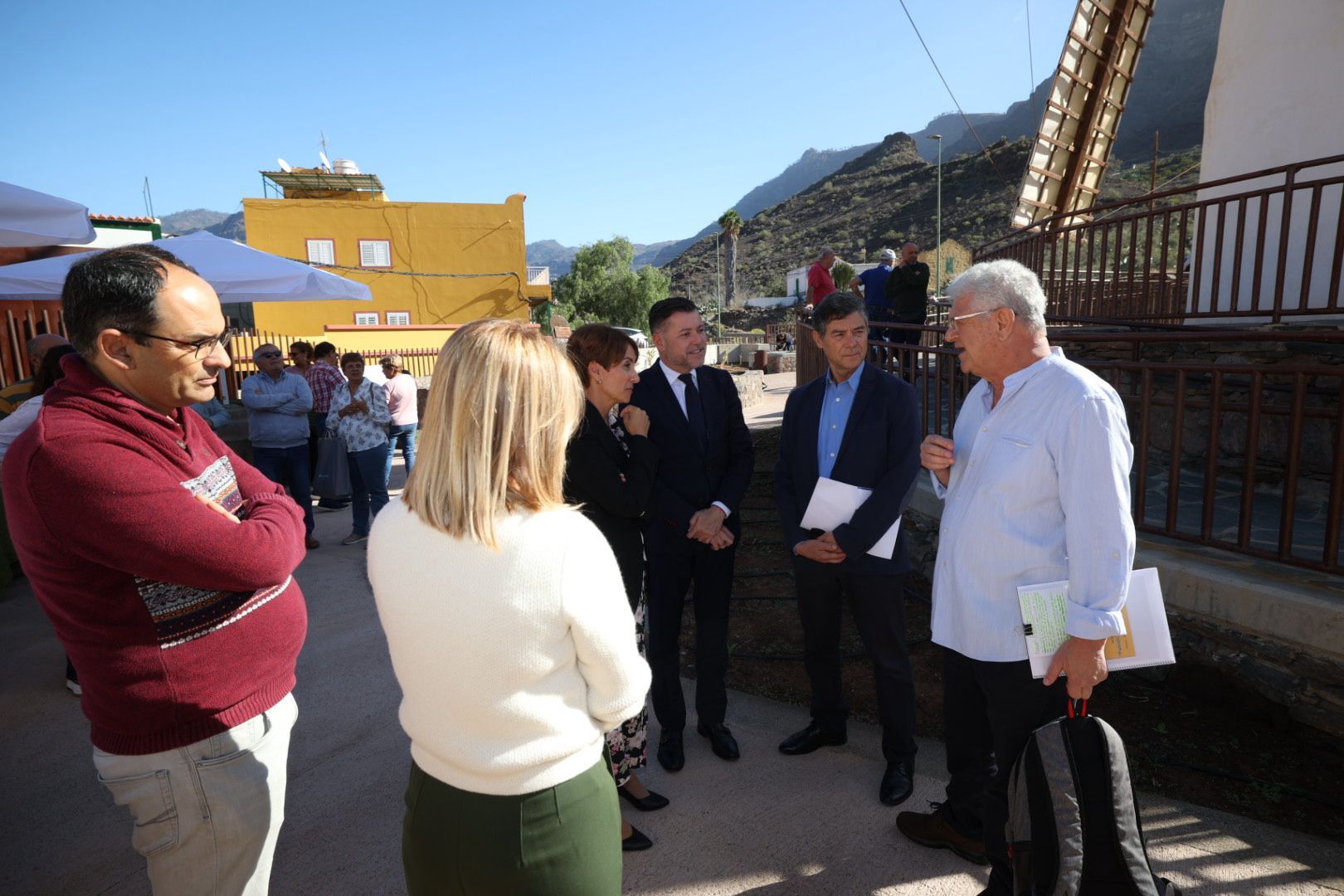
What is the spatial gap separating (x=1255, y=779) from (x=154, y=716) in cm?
400

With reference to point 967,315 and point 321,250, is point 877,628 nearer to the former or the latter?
point 967,315

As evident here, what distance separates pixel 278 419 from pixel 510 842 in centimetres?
621

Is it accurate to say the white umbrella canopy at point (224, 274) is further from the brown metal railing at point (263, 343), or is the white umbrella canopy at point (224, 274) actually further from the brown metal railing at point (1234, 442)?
the brown metal railing at point (1234, 442)

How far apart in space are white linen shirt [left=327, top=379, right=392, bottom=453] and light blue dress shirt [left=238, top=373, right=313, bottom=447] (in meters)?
0.35

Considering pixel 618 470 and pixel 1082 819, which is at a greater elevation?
pixel 618 470

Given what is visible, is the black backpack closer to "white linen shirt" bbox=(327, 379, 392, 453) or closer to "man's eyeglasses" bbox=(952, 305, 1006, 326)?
"man's eyeglasses" bbox=(952, 305, 1006, 326)

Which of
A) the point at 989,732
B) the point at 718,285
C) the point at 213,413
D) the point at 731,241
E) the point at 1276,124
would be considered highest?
the point at 731,241

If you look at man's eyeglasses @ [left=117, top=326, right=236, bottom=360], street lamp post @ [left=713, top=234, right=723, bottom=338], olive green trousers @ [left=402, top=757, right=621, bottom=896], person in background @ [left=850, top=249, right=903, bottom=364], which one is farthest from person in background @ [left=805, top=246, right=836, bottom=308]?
street lamp post @ [left=713, top=234, right=723, bottom=338]

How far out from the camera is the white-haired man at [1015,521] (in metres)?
2.06

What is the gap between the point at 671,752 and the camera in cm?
337

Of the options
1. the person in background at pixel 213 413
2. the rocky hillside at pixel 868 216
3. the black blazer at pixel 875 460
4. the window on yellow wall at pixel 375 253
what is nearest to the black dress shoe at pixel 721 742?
the black blazer at pixel 875 460

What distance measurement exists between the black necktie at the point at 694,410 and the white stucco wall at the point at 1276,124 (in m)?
4.73

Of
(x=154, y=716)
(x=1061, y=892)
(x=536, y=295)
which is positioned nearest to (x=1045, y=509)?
(x=1061, y=892)

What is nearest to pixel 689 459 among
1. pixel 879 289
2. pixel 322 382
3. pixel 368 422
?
pixel 368 422
